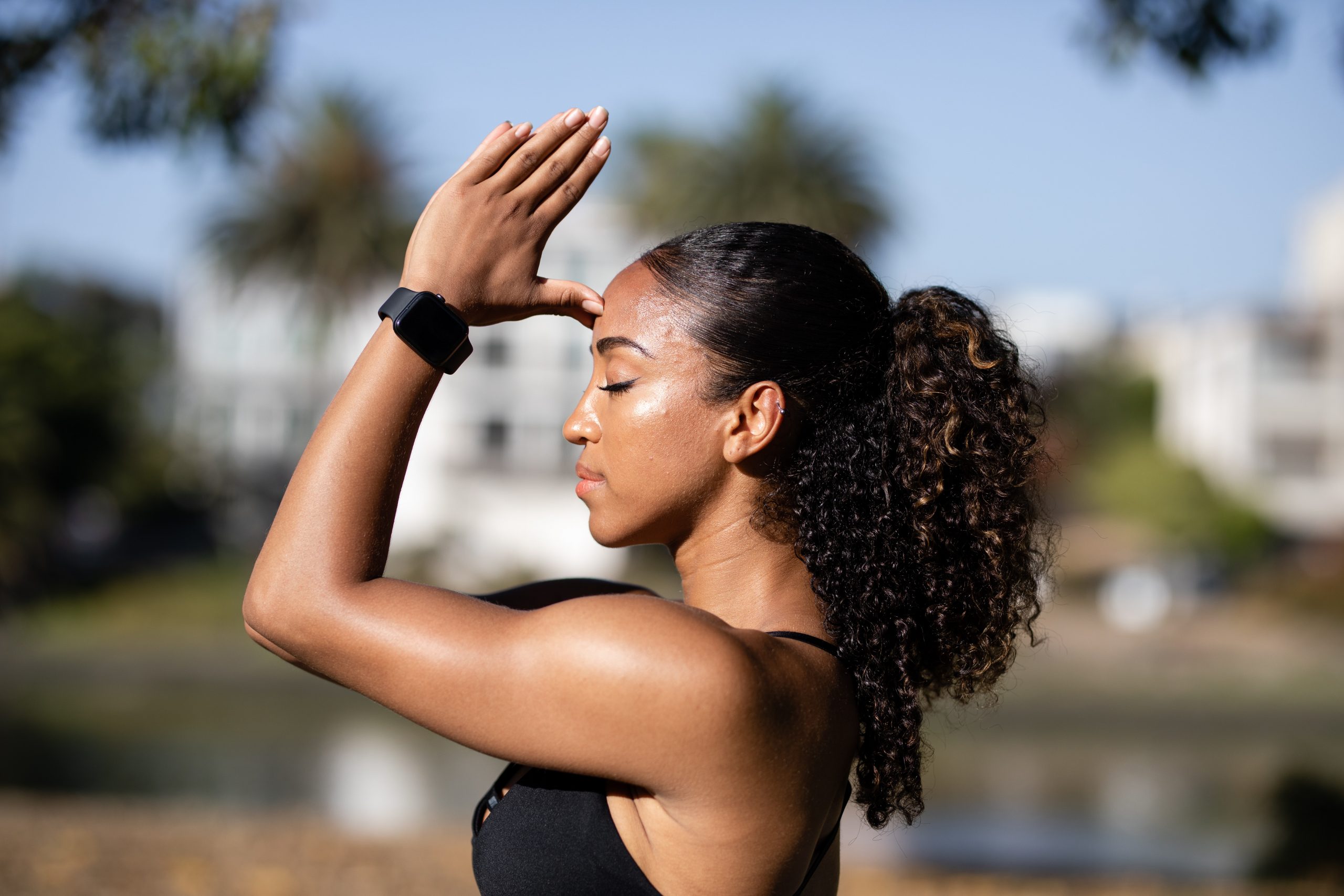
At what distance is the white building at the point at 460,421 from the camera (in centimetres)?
3447

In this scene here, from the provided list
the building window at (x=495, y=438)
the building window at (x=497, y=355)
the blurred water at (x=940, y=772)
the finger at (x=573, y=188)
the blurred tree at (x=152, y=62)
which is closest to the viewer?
the finger at (x=573, y=188)

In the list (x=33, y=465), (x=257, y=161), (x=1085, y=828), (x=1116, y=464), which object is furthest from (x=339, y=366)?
(x=257, y=161)

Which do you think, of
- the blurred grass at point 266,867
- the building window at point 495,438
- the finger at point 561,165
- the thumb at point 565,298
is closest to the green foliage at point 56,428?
the building window at point 495,438

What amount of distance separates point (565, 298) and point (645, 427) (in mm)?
230

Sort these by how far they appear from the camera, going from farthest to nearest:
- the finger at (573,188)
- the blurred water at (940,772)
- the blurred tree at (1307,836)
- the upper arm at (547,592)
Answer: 1. the blurred water at (940,772)
2. the blurred tree at (1307,836)
3. the upper arm at (547,592)
4. the finger at (573,188)

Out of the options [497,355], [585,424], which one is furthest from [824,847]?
[497,355]

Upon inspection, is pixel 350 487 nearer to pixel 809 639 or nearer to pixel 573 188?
pixel 573 188

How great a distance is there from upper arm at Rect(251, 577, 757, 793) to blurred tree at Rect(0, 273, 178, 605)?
97.7 ft

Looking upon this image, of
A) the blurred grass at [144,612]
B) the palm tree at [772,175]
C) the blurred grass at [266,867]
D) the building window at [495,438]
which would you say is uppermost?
the palm tree at [772,175]

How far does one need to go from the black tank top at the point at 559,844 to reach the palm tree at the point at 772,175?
23351mm

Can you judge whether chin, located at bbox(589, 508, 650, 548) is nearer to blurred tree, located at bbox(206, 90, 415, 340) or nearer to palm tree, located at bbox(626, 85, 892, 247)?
palm tree, located at bbox(626, 85, 892, 247)

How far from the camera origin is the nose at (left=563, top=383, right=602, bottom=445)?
5.52 ft

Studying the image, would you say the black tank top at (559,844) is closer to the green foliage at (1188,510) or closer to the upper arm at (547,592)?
the upper arm at (547,592)

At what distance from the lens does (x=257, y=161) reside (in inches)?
253
